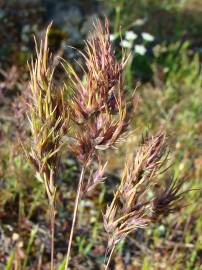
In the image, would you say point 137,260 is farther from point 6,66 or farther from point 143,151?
point 6,66

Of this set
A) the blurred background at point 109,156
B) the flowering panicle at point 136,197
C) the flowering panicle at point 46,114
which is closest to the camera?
the flowering panicle at point 46,114

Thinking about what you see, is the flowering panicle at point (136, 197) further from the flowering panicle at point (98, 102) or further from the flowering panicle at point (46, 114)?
the flowering panicle at point (46, 114)

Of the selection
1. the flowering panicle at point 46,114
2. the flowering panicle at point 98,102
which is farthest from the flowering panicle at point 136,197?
the flowering panicle at point 46,114

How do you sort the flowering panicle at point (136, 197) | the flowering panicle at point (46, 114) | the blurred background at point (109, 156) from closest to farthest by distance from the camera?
the flowering panicle at point (46, 114) → the flowering panicle at point (136, 197) → the blurred background at point (109, 156)

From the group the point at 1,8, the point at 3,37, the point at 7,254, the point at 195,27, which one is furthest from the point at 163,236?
the point at 195,27

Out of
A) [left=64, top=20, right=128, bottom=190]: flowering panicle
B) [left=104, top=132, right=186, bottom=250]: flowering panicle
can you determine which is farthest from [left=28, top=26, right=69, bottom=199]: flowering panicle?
[left=104, top=132, right=186, bottom=250]: flowering panicle

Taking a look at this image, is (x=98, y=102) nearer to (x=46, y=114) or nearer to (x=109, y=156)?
(x=46, y=114)

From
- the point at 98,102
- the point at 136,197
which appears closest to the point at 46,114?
the point at 98,102

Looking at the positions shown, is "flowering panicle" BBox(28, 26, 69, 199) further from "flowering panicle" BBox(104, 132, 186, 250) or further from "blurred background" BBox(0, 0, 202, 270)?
"flowering panicle" BBox(104, 132, 186, 250)
